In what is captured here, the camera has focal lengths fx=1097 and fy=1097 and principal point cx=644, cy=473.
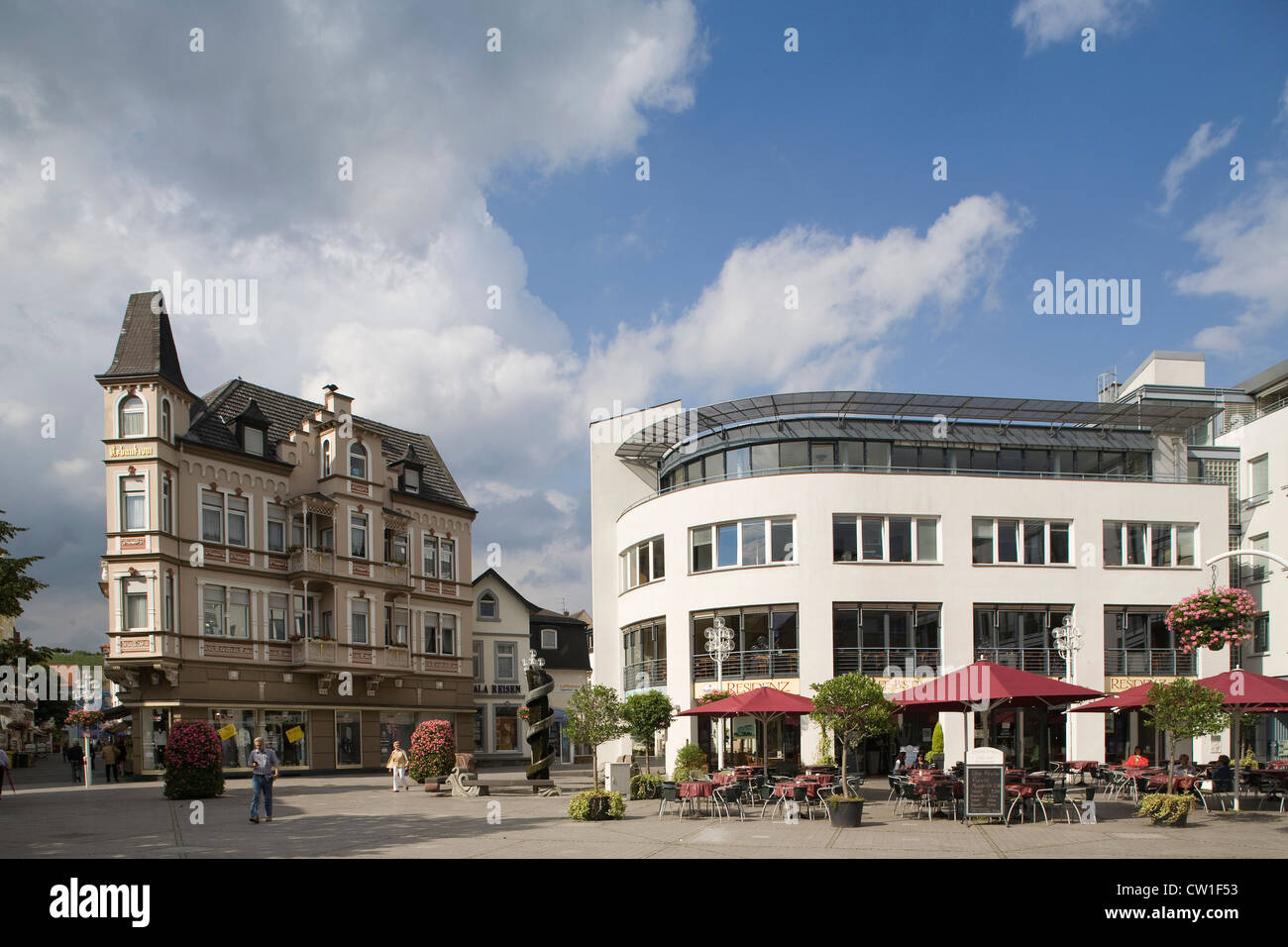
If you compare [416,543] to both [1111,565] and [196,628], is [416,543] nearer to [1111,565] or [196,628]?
[196,628]

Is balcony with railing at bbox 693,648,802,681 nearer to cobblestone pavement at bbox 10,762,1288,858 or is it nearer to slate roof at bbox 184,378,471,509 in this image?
cobblestone pavement at bbox 10,762,1288,858

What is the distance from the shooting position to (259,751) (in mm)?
23172

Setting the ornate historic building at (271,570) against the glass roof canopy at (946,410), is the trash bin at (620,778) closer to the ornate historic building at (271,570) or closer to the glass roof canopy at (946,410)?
the glass roof canopy at (946,410)

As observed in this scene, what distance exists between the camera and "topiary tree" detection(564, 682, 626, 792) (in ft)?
87.8

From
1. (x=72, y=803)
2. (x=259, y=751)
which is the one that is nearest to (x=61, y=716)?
(x=72, y=803)

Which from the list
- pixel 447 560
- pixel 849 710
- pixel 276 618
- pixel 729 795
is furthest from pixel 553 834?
pixel 447 560

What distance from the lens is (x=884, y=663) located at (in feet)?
119

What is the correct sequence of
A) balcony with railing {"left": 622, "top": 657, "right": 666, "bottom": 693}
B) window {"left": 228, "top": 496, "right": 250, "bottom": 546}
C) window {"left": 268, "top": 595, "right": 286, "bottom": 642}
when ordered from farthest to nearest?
window {"left": 268, "top": 595, "right": 286, "bottom": 642} → window {"left": 228, "top": 496, "right": 250, "bottom": 546} → balcony with railing {"left": 622, "top": 657, "right": 666, "bottom": 693}

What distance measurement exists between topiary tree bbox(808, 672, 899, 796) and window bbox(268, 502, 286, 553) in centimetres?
2762

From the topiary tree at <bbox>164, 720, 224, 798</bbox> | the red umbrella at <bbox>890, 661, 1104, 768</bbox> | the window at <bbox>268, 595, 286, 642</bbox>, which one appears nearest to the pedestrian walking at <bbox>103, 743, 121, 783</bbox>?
the window at <bbox>268, 595, 286, 642</bbox>

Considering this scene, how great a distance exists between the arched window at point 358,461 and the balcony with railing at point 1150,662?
1195 inches

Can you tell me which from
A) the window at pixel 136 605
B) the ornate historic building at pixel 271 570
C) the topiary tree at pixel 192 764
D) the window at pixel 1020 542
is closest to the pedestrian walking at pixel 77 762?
the ornate historic building at pixel 271 570

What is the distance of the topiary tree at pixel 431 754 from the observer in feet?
109

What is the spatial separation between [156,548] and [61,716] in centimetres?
7785
